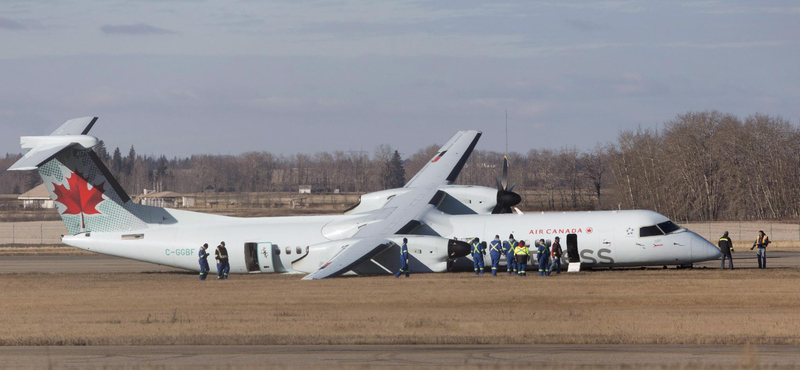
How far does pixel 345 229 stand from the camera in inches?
1152

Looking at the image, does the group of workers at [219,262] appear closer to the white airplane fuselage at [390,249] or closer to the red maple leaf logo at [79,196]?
the white airplane fuselage at [390,249]

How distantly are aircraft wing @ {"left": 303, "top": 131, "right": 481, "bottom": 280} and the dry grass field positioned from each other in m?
0.82

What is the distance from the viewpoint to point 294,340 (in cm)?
1616

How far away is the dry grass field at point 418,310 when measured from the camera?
53.9 ft

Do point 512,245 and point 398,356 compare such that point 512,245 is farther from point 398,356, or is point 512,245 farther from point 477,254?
point 398,356

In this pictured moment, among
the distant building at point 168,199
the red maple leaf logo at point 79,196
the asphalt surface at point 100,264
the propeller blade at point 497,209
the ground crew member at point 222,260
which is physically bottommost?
the asphalt surface at point 100,264

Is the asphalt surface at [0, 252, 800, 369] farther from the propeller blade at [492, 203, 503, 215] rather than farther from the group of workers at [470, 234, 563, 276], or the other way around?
the propeller blade at [492, 203, 503, 215]

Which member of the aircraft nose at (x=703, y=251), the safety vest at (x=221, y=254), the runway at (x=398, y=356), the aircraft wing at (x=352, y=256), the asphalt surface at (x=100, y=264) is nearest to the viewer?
the runway at (x=398, y=356)

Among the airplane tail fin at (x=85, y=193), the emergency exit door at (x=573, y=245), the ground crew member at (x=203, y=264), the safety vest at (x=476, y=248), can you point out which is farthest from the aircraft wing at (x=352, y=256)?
the airplane tail fin at (x=85, y=193)

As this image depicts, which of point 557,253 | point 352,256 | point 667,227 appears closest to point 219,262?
point 352,256

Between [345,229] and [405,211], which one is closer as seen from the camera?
[345,229]

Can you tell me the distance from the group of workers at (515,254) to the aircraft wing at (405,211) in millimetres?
2379

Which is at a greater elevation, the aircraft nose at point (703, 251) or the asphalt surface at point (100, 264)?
the aircraft nose at point (703, 251)

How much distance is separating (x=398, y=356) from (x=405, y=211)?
53.6 ft
